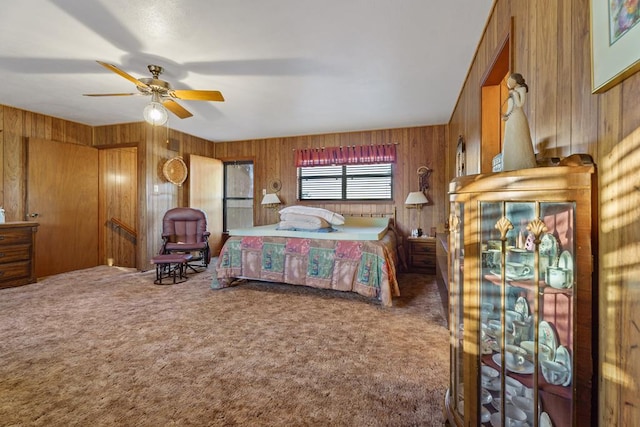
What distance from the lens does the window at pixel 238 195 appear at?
607 cm

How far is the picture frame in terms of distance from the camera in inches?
27.9

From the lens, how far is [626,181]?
2.49ft

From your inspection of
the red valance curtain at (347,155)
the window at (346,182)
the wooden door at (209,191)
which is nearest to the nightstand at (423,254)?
the window at (346,182)

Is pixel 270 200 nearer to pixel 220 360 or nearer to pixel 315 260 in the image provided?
pixel 315 260

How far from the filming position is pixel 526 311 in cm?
95

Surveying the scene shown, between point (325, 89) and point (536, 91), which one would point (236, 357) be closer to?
point (536, 91)

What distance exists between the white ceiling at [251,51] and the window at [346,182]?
1293 mm

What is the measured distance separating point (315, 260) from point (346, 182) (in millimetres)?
2303

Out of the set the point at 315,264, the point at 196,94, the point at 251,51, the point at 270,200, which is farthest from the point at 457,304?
the point at 270,200

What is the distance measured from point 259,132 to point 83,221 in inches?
130

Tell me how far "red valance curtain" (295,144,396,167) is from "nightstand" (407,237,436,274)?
1467 mm

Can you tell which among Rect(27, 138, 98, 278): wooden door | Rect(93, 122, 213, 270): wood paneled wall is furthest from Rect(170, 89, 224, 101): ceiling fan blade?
Rect(27, 138, 98, 278): wooden door

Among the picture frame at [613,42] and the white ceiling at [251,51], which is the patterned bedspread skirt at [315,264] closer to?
the white ceiling at [251,51]

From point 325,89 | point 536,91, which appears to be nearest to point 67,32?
point 325,89
